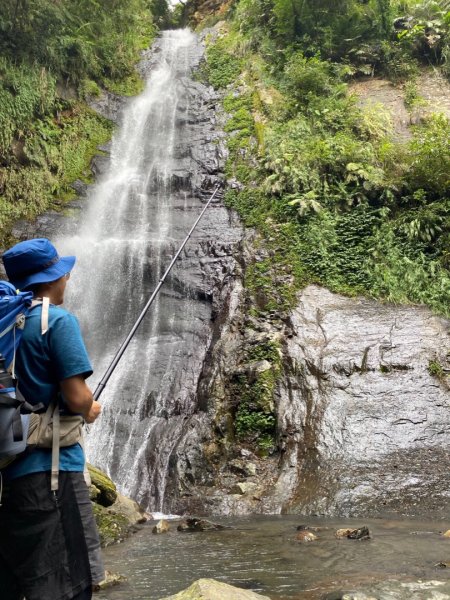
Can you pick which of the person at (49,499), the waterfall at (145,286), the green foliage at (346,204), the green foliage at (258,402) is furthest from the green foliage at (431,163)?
the person at (49,499)

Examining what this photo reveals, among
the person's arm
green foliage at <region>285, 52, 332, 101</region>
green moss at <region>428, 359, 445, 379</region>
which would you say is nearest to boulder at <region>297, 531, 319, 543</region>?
the person's arm

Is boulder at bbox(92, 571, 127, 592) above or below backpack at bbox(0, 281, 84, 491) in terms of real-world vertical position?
below

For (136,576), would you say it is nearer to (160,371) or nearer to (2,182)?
(160,371)

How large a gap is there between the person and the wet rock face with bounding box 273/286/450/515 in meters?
5.22

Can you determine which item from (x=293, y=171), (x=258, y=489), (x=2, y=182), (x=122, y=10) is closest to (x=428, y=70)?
(x=293, y=171)

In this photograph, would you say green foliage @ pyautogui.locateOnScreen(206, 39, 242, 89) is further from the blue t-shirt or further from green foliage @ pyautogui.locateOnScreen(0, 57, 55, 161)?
the blue t-shirt

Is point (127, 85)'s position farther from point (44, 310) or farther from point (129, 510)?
point (44, 310)

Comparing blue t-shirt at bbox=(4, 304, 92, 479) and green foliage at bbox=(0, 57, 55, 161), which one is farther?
green foliage at bbox=(0, 57, 55, 161)

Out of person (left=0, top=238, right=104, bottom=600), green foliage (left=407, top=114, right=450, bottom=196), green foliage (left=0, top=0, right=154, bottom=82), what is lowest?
person (left=0, top=238, right=104, bottom=600)

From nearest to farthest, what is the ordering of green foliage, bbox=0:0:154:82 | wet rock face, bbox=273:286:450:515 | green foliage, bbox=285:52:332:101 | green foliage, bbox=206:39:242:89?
wet rock face, bbox=273:286:450:515
green foliage, bbox=0:0:154:82
green foliage, bbox=285:52:332:101
green foliage, bbox=206:39:242:89

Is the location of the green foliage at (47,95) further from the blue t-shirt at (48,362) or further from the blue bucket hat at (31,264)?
the blue t-shirt at (48,362)

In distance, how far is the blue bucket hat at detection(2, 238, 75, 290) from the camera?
2.35 meters

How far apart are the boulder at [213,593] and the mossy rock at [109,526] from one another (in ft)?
8.11

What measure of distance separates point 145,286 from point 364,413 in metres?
6.19
